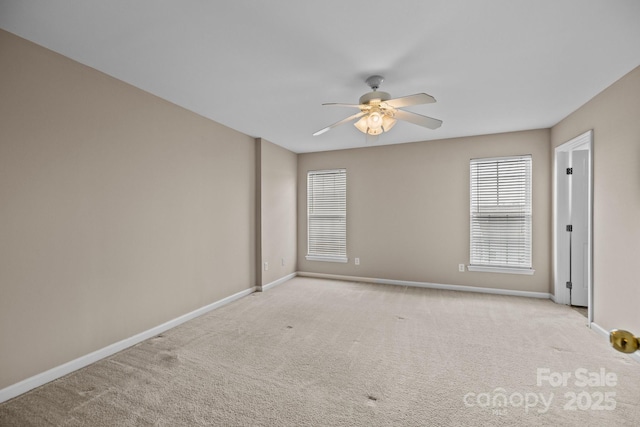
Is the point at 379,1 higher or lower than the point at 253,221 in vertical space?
higher

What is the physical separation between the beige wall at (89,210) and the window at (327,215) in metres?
2.35

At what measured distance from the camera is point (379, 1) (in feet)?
5.59

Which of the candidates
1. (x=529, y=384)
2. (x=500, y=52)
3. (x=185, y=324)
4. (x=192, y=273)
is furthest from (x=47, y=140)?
(x=529, y=384)

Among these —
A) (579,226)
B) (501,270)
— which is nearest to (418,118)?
(579,226)

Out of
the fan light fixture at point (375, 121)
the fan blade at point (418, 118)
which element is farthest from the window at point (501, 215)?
the fan light fixture at point (375, 121)

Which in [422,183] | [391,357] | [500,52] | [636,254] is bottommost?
[391,357]

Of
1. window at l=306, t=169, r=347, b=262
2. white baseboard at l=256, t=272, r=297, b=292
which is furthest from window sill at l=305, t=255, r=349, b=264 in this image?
white baseboard at l=256, t=272, r=297, b=292

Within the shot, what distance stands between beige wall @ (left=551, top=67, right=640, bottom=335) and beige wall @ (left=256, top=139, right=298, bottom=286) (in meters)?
4.21

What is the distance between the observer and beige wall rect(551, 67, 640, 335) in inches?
99.8

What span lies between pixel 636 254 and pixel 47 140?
488cm

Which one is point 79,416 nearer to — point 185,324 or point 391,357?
point 185,324

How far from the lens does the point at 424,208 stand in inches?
195

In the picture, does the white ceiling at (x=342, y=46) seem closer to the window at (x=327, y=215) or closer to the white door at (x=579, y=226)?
the white door at (x=579, y=226)

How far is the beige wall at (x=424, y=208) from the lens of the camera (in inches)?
171
